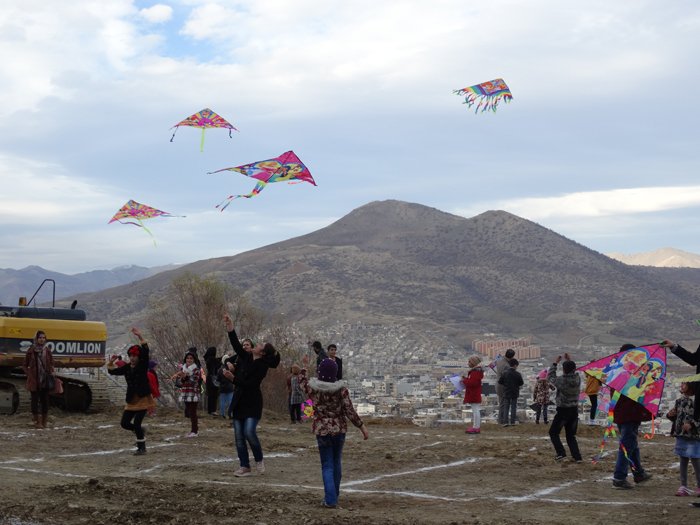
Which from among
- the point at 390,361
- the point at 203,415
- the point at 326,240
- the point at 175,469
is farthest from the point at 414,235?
the point at 175,469

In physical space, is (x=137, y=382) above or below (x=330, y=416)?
above

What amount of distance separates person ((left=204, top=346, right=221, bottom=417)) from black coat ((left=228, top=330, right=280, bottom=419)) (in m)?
8.02

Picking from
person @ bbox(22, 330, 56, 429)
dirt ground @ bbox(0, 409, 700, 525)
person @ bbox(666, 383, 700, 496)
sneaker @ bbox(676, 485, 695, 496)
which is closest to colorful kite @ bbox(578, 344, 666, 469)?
person @ bbox(666, 383, 700, 496)

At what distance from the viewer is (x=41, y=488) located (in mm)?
11562

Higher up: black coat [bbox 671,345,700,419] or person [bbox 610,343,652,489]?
black coat [bbox 671,345,700,419]

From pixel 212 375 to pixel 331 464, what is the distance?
1194 cm

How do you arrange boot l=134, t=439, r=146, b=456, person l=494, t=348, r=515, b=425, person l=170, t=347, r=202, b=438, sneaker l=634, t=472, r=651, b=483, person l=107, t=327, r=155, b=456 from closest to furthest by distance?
sneaker l=634, t=472, r=651, b=483
person l=107, t=327, r=155, b=456
boot l=134, t=439, r=146, b=456
person l=170, t=347, r=202, b=438
person l=494, t=348, r=515, b=425

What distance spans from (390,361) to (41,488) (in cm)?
7890

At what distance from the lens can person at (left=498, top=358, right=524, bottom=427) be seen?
2250 centimetres

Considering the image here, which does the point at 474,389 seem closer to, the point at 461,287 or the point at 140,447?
the point at 140,447

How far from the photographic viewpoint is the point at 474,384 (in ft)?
68.9

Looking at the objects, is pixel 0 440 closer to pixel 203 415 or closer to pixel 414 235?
pixel 203 415

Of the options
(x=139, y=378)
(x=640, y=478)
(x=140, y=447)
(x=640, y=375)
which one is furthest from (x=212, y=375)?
(x=640, y=375)

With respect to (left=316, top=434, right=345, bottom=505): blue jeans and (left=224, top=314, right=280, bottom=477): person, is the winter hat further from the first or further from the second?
(left=224, top=314, right=280, bottom=477): person
